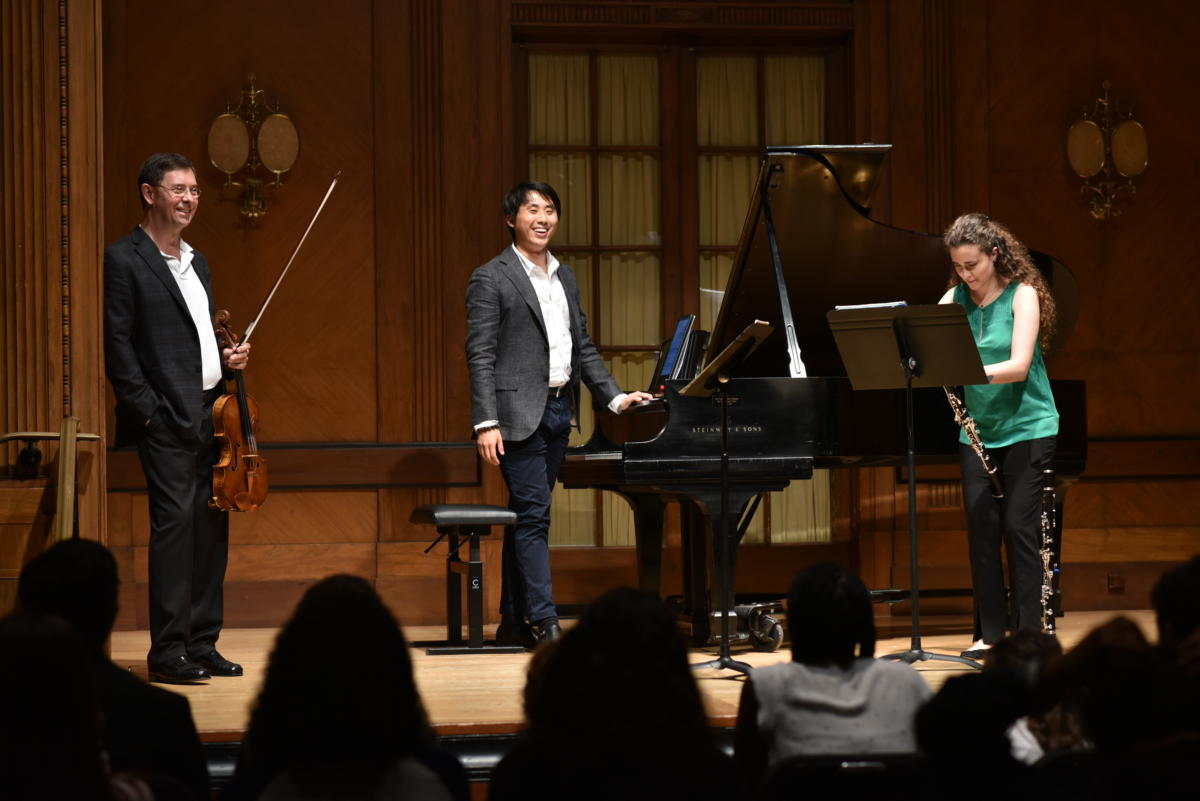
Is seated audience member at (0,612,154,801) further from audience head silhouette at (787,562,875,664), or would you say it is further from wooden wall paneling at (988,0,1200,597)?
wooden wall paneling at (988,0,1200,597)

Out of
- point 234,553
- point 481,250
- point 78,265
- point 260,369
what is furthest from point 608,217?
A: point 78,265

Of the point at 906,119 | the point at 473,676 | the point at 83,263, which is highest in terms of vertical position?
the point at 906,119

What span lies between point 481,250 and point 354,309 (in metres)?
0.64

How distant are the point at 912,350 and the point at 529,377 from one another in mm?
1460

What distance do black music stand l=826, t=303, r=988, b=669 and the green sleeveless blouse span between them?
35 centimetres

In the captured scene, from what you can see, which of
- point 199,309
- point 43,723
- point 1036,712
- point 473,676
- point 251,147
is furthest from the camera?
point 251,147

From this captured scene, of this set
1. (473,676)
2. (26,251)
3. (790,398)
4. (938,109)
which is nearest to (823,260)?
(790,398)

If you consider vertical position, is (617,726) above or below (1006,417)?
below

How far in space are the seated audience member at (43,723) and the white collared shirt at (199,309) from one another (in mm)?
2757

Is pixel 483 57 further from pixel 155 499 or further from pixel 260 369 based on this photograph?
pixel 155 499

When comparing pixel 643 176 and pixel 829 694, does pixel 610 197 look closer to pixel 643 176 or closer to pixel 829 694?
pixel 643 176

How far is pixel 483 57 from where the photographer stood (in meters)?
6.69

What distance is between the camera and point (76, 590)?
7.91 feet

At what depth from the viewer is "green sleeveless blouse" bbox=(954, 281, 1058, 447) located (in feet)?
15.9
